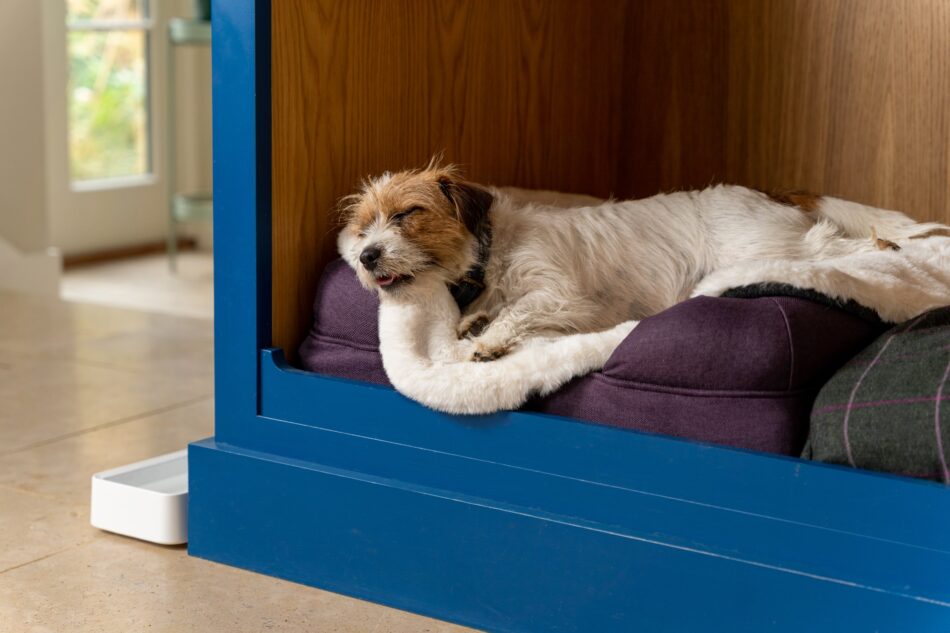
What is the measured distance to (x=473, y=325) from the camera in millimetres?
1674

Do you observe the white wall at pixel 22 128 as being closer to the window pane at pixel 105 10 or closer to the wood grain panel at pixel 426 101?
the window pane at pixel 105 10

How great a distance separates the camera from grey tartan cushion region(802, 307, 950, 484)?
4.23 feet

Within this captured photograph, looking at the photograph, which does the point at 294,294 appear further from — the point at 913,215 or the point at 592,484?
the point at 913,215

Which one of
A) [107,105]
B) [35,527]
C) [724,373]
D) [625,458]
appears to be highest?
[107,105]

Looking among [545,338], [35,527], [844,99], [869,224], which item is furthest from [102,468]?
[844,99]

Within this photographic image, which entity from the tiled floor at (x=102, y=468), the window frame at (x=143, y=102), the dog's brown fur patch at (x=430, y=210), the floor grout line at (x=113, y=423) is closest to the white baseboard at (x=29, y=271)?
the tiled floor at (x=102, y=468)

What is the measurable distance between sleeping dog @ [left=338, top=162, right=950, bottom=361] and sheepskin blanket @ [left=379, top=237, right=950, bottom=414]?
34 millimetres

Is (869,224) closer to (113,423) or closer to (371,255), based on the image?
(371,255)

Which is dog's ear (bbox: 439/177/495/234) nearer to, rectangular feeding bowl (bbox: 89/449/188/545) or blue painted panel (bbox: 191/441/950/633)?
blue painted panel (bbox: 191/441/950/633)

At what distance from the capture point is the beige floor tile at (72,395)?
7.89 ft

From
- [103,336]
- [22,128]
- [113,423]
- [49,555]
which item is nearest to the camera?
[49,555]

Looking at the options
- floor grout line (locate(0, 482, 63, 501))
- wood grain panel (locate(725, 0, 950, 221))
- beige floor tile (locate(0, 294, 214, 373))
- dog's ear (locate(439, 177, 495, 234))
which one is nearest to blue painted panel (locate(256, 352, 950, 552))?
dog's ear (locate(439, 177, 495, 234))

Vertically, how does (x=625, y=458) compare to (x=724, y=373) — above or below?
below

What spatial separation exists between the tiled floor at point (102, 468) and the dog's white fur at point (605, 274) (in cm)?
34
